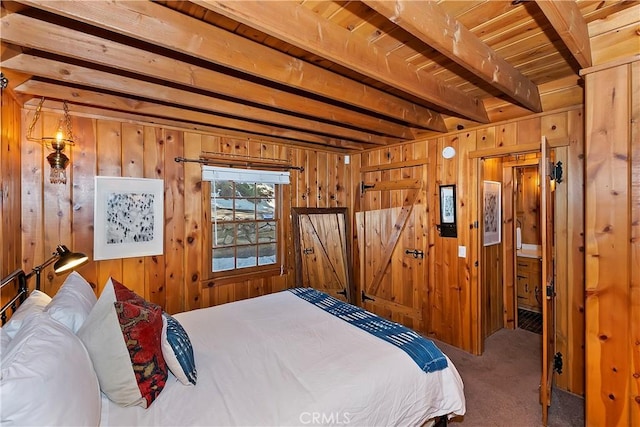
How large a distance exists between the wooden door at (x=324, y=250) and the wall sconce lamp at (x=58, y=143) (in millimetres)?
2355

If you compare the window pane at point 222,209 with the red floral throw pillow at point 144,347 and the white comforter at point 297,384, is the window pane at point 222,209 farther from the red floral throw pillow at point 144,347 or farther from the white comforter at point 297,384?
the red floral throw pillow at point 144,347

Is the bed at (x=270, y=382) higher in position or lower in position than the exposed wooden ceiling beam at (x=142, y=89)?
lower

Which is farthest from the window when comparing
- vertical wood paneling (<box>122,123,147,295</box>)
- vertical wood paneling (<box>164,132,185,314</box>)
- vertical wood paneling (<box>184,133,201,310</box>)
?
vertical wood paneling (<box>122,123,147,295</box>)

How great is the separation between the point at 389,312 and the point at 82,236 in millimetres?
3552

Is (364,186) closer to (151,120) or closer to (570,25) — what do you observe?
(151,120)

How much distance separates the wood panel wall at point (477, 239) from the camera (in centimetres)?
254

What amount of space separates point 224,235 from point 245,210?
15.4 inches

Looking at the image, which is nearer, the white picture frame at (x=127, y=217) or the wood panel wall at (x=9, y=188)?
the wood panel wall at (x=9, y=188)

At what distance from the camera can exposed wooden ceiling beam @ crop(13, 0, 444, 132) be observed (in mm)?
1321

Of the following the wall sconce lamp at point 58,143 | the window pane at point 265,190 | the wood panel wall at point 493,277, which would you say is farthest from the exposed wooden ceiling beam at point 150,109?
the wood panel wall at point 493,277

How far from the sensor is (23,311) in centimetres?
146

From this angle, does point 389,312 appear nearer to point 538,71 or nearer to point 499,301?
point 499,301

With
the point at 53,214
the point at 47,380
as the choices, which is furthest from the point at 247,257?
the point at 47,380

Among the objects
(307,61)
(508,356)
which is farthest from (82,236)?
(508,356)
